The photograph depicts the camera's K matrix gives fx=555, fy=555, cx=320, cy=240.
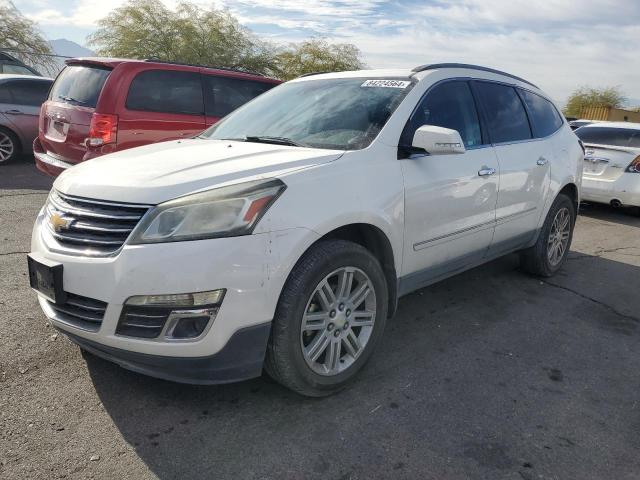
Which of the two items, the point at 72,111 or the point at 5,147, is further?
the point at 5,147

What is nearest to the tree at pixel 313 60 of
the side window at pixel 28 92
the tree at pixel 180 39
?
the tree at pixel 180 39

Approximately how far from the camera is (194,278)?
2359mm

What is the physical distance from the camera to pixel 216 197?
8.20 ft

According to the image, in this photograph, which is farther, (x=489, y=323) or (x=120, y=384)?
(x=489, y=323)

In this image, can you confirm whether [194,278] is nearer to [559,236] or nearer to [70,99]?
[559,236]

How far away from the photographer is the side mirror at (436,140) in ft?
10.3

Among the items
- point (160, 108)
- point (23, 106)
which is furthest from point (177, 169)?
point (23, 106)

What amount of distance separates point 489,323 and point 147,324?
2567mm

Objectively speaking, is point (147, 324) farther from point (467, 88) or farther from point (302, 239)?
point (467, 88)

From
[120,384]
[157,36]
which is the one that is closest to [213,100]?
[120,384]

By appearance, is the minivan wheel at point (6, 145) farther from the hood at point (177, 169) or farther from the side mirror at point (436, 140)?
the side mirror at point (436, 140)

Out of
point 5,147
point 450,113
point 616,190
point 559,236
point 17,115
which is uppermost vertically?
point 450,113

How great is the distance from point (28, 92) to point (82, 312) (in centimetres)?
886

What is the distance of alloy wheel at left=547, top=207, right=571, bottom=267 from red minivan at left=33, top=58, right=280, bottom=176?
14.3 ft
